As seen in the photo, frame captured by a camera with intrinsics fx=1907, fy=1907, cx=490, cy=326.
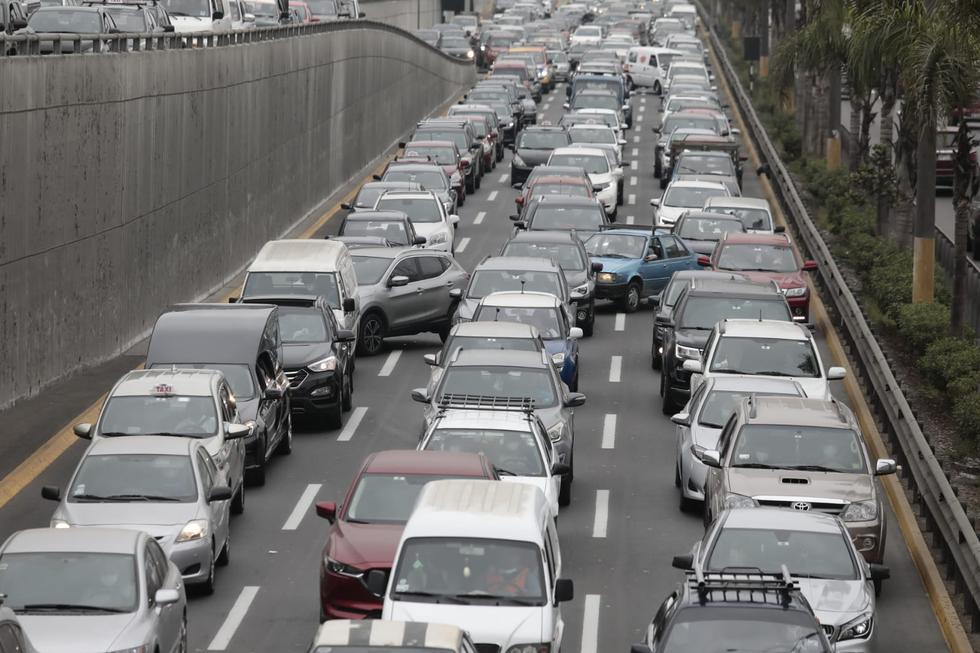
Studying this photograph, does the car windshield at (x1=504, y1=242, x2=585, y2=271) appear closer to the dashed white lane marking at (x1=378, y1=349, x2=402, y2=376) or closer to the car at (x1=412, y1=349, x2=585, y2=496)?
the dashed white lane marking at (x1=378, y1=349, x2=402, y2=376)

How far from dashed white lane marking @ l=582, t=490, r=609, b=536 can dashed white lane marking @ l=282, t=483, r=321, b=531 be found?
3268 mm

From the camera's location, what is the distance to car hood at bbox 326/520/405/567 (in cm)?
1598

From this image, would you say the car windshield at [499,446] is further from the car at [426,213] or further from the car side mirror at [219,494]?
the car at [426,213]

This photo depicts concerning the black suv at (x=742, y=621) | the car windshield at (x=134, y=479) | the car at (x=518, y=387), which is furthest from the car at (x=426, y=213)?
the black suv at (x=742, y=621)

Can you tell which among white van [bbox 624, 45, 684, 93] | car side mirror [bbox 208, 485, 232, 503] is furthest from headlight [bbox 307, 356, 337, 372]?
white van [bbox 624, 45, 684, 93]

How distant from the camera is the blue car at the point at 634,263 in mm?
34812

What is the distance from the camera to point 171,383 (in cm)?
2111

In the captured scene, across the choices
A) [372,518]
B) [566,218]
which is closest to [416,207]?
[566,218]

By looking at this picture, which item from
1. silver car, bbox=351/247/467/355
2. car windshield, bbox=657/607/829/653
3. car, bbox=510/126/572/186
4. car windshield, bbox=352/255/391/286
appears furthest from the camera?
car, bbox=510/126/572/186

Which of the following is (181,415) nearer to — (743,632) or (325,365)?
(325,365)


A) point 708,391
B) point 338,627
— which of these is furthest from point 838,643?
point 708,391

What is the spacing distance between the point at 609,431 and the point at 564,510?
4.43m

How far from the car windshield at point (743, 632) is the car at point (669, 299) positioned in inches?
623

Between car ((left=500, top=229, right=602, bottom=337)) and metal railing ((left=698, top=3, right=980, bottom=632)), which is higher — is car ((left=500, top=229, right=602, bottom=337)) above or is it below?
above
